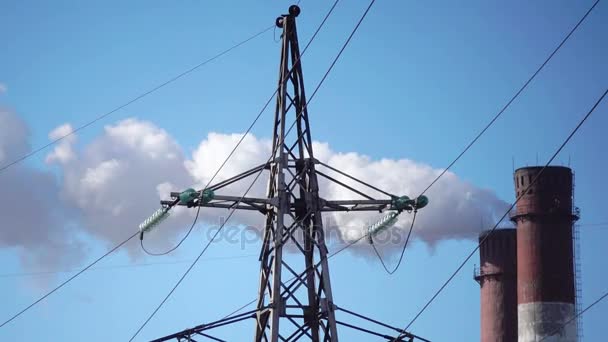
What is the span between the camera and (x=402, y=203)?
31609mm

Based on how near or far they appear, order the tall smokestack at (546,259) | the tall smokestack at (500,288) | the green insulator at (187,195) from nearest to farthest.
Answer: the green insulator at (187,195)
the tall smokestack at (546,259)
the tall smokestack at (500,288)

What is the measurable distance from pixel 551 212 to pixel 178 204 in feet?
169

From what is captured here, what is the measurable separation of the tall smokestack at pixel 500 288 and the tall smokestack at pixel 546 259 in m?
3.41

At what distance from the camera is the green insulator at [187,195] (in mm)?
30125

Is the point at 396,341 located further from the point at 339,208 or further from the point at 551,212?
the point at 551,212

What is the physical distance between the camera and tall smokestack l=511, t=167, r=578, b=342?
→ 7738 cm

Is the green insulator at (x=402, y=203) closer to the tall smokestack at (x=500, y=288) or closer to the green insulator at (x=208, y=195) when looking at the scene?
the green insulator at (x=208, y=195)

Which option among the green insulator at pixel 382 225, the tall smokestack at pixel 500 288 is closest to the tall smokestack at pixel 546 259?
the tall smokestack at pixel 500 288

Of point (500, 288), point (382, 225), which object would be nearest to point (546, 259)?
point (500, 288)

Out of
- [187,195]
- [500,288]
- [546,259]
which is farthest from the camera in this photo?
[500,288]

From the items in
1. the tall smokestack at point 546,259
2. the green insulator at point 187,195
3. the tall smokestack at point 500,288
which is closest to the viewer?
the green insulator at point 187,195

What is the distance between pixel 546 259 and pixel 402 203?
1880 inches

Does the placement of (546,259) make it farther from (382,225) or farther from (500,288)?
(382,225)

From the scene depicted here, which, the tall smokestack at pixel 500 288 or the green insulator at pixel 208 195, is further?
the tall smokestack at pixel 500 288
